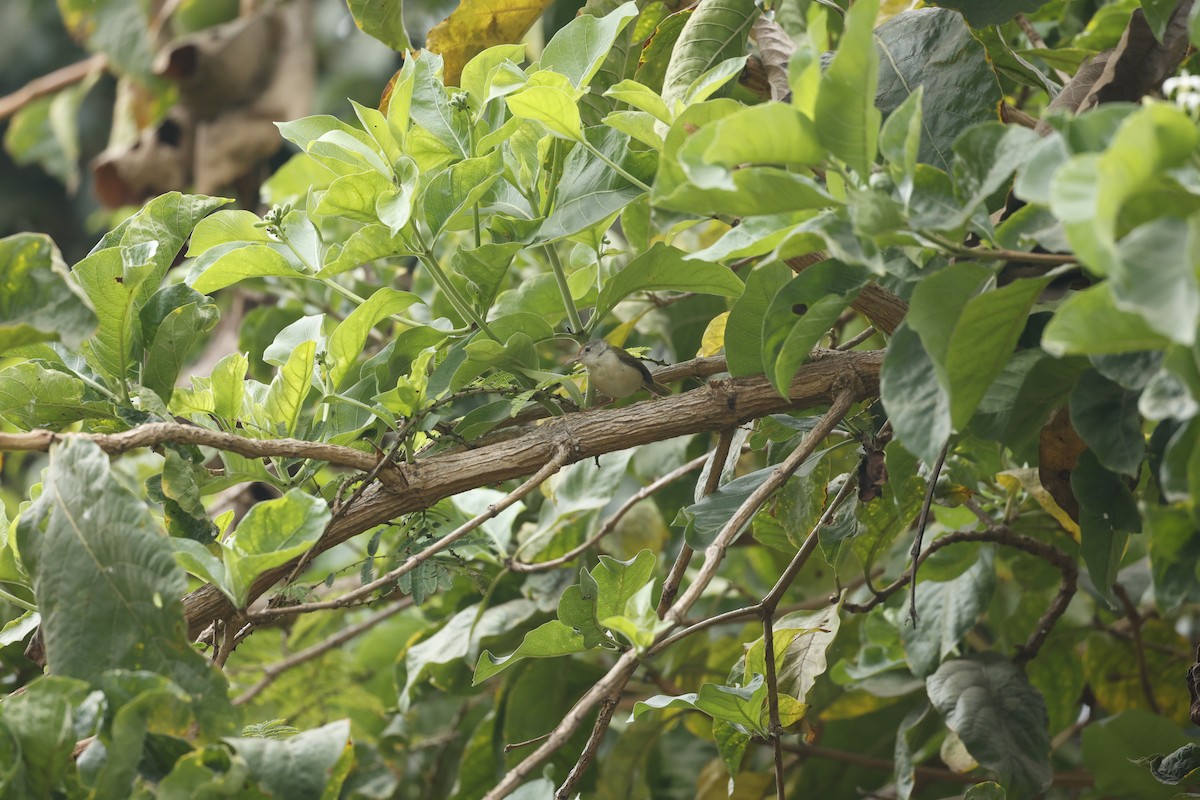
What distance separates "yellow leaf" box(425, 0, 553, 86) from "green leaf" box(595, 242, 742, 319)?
350 mm

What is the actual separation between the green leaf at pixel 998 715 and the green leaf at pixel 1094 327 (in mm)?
620

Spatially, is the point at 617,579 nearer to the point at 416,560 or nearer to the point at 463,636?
the point at 416,560

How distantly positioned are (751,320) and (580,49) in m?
0.25

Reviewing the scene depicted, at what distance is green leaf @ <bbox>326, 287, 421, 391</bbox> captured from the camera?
844mm

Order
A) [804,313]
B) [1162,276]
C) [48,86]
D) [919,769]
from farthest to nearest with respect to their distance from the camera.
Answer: [48,86], [919,769], [804,313], [1162,276]

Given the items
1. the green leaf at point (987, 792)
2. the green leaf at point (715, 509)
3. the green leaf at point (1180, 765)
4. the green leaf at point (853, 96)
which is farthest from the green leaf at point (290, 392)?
the green leaf at point (1180, 765)

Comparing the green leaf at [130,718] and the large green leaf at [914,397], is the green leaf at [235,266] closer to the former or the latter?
the green leaf at [130,718]

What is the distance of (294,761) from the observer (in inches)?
23.9

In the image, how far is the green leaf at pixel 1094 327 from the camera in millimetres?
468

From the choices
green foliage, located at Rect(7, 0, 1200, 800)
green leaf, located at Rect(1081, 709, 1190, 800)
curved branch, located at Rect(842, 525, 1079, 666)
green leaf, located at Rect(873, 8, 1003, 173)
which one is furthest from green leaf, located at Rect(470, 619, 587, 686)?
green leaf, located at Rect(1081, 709, 1190, 800)

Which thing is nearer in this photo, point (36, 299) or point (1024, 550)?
point (36, 299)

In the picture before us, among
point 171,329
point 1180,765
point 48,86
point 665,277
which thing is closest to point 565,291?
point 665,277

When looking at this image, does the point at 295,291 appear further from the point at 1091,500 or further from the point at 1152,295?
the point at 1152,295

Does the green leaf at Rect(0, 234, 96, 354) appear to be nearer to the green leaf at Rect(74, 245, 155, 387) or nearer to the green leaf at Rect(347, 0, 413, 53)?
the green leaf at Rect(74, 245, 155, 387)
